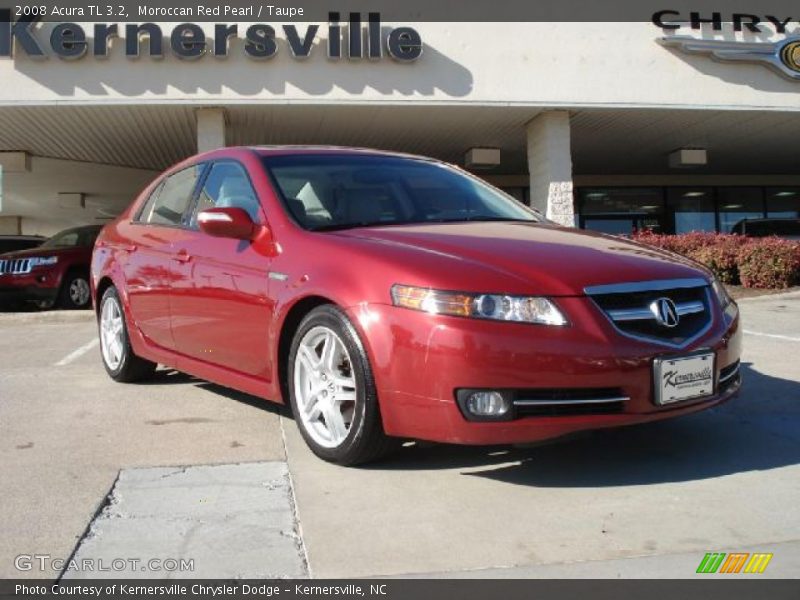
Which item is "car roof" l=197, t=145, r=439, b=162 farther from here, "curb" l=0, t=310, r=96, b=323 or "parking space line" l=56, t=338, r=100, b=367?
"curb" l=0, t=310, r=96, b=323

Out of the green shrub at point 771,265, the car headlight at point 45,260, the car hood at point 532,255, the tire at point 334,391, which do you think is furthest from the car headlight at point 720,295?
the car headlight at point 45,260

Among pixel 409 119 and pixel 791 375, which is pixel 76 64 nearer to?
pixel 409 119

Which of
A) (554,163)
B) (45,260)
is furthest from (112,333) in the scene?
(554,163)

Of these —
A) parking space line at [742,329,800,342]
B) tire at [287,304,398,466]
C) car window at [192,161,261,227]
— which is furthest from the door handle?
parking space line at [742,329,800,342]

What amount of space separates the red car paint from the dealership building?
2493 mm

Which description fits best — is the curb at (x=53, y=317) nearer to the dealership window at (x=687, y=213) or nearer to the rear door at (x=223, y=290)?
the rear door at (x=223, y=290)

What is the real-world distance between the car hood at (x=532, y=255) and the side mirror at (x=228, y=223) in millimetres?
549

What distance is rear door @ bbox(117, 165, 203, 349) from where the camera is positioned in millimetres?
4961

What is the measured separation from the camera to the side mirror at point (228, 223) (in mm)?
4059

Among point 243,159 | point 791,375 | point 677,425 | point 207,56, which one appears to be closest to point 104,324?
point 243,159

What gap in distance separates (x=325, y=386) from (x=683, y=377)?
5.25 ft

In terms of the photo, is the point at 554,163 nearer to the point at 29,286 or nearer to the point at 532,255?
the point at 29,286

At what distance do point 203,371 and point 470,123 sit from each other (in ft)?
37.8

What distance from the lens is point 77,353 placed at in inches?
301
